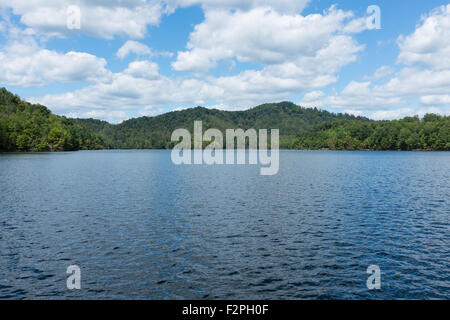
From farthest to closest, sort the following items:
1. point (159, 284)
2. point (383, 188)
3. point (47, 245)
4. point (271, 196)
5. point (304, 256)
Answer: point (383, 188)
point (271, 196)
point (47, 245)
point (304, 256)
point (159, 284)

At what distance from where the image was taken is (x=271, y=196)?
49.7 meters

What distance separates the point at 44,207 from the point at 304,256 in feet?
106

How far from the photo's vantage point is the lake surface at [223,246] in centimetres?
1881

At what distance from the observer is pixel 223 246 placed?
25.9 metres

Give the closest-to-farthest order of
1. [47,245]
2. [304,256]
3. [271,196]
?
[304,256], [47,245], [271,196]

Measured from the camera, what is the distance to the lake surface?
1881cm

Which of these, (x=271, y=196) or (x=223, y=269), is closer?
(x=223, y=269)
